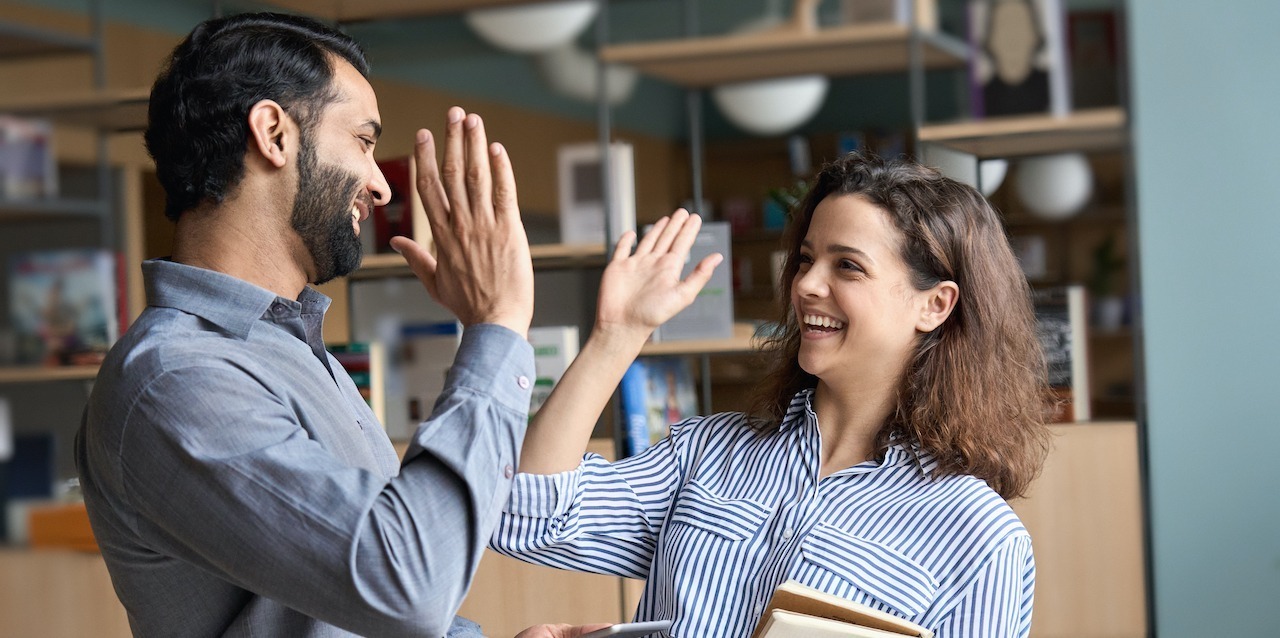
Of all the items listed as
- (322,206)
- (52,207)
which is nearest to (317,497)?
(322,206)

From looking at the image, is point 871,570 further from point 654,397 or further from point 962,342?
point 654,397

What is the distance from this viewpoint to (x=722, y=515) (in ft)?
4.35

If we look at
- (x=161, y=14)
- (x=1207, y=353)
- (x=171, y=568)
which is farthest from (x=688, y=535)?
(x=161, y=14)

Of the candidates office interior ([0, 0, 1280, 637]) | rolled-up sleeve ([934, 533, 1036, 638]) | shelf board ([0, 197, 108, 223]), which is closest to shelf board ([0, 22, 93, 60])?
office interior ([0, 0, 1280, 637])

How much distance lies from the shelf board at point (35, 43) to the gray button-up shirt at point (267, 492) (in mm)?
2309

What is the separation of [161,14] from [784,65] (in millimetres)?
2212

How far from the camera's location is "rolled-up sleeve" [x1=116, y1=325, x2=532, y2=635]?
34.4 inches

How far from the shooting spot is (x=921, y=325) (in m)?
1.38

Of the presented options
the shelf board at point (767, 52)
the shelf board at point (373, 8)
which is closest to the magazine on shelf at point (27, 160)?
the shelf board at point (373, 8)

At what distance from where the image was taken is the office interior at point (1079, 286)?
2.85 m

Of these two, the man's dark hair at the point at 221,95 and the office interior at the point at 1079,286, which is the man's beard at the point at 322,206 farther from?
the office interior at the point at 1079,286

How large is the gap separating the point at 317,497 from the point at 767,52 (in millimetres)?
2259

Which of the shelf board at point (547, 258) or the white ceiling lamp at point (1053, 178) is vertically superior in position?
the white ceiling lamp at point (1053, 178)

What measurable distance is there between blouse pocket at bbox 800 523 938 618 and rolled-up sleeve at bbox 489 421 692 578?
22 centimetres
